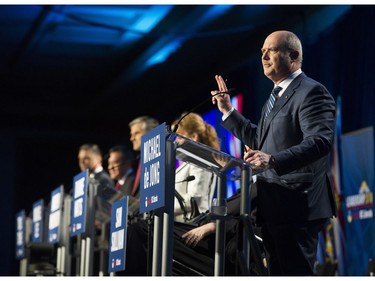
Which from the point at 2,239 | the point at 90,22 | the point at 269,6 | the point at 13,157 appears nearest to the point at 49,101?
the point at 13,157

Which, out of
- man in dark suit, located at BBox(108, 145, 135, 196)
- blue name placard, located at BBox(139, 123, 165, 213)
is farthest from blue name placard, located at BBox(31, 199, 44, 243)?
blue name placard, located at BBox(139, 123, 165, 213)

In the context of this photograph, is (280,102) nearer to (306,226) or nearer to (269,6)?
(306,226)

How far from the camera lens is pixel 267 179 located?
2.99 metres

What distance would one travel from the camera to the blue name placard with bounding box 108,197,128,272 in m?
3.67

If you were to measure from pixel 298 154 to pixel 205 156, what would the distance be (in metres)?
0.40

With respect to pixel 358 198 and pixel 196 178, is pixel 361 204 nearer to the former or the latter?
pixel 358 198

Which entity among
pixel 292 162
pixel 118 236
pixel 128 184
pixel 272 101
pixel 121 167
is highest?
pixel 121 167

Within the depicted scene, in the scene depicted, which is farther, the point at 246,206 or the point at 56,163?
the point at 56,163

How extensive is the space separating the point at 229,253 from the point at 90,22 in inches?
242

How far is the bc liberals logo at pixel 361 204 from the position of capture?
20.7 feet

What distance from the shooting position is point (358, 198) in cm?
648

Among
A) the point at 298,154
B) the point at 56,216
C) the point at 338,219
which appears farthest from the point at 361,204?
the point at 298,154

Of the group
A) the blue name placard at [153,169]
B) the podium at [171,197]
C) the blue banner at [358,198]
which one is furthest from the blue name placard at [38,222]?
the podium at [171,197]

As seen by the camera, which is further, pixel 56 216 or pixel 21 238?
pixel 21 238
